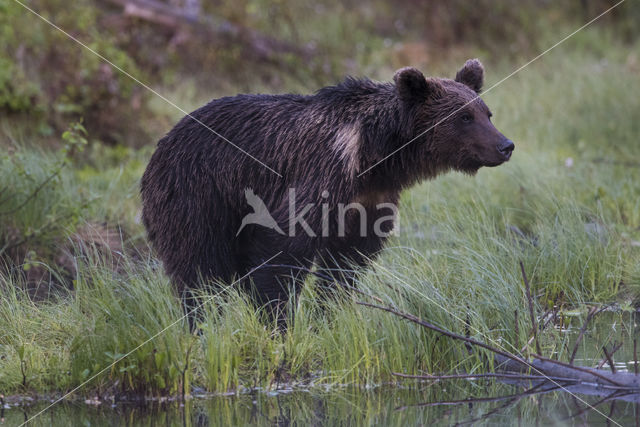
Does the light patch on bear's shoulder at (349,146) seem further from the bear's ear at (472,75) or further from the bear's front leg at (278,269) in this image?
the bear's ear at (472,75)

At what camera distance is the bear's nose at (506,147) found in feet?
20.1

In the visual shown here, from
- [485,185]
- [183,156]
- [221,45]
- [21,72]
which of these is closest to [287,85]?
[221,45]

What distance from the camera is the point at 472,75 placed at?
6.74 metres

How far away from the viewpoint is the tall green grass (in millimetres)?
5305

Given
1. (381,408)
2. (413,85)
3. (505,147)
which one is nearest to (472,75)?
(413,85)

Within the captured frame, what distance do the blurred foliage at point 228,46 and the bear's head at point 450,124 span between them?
5.47m

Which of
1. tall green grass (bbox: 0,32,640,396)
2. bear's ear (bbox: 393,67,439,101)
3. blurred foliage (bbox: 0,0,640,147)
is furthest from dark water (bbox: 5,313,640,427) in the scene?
blurred foliage (bbox: 0,0,640,147)

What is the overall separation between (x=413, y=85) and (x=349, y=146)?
657mm

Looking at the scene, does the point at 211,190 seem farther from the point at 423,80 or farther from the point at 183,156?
the point at 423,80

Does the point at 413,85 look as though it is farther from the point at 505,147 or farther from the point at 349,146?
the point at 505,147

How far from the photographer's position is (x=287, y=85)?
14562 millimetres

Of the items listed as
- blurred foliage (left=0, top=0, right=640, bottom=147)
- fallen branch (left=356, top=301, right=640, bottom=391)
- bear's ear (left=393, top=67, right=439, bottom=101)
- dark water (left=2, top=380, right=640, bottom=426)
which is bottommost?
dark water (left=2, top=380, right=640, bottom=426)

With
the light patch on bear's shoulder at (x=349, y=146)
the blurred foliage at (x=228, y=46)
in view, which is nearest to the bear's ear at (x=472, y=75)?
the light patch on bear's shoulder at (x=349, y=146)

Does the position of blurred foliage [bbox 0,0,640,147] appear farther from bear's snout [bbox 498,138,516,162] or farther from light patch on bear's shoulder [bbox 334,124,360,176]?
bear's snout [bbox 498,138,516,162]
